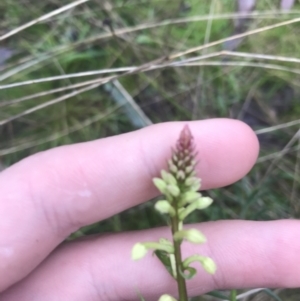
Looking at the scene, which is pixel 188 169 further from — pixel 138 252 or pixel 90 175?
pixel 90 175

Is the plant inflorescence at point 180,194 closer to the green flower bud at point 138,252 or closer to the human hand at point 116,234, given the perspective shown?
the green flower bud at point 138,252

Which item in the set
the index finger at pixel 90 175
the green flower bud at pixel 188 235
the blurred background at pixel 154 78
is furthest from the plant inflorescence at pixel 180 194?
the blurred background at pixel 154 78

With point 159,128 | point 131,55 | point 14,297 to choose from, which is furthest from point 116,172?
point 131,55

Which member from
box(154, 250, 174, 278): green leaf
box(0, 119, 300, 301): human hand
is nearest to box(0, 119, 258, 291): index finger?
box(0, 119, 300, 301): human hand

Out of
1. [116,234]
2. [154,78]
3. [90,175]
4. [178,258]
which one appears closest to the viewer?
[178,258]

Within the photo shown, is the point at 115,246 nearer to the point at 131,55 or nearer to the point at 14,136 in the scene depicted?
the point at 14,136

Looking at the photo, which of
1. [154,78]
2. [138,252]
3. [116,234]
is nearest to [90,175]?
[116,234]

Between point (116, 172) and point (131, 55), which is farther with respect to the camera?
point (131, 55)
